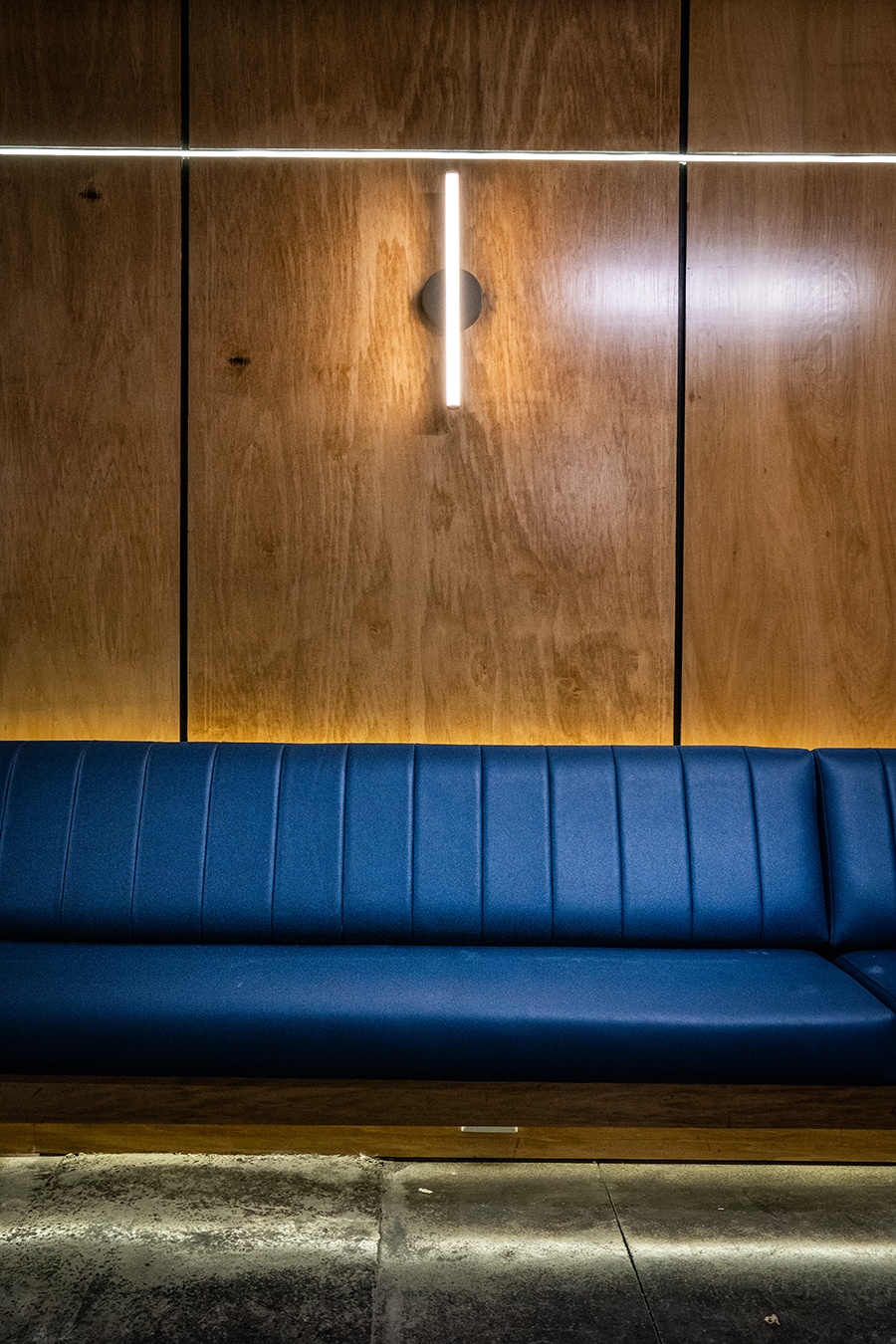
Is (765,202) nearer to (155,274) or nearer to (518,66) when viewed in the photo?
(518,66)

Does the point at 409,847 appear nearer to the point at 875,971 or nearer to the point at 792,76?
the point at 875,971

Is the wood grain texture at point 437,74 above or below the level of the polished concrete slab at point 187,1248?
above

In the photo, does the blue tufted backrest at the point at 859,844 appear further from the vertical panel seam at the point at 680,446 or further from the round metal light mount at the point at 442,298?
the round metal light mount at the point at 442,298

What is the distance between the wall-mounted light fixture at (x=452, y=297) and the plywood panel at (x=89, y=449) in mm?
776

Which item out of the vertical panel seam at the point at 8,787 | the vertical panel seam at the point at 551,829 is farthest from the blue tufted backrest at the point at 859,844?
the vertical panel seam at the point at 8,787

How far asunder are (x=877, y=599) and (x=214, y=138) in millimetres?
2421

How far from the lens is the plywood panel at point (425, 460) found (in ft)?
9.30

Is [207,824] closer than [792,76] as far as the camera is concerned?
Yes

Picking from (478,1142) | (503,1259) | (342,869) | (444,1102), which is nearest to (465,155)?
(342,869)

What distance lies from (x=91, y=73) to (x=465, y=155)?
1.14m

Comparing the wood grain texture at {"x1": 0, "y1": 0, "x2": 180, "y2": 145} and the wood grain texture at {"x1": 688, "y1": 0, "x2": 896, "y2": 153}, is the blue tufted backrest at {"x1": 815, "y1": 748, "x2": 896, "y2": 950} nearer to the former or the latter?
the wood grain texture at {"x1": 688, "y1": 0, "x2": 896, "y2": 153}

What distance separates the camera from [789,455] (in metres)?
2.87

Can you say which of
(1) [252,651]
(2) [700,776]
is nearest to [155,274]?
(1) [252,651]

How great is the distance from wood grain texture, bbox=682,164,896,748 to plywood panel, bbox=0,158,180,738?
1.60 metres
